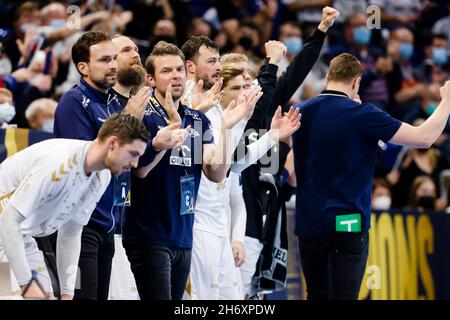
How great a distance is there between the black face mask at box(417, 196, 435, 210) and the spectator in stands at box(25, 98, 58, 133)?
5.75 m

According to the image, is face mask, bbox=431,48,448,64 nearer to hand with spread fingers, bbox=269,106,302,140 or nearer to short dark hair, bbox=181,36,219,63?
short dark hair, bbox=181,36,219,63

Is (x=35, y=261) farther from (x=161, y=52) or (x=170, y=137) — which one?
(x=161, y=52)

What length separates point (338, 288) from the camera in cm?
736

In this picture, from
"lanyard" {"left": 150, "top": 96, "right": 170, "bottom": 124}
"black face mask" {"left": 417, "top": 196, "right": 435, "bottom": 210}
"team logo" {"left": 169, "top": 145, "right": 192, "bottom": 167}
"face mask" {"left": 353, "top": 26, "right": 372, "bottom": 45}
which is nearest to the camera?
"team logo" {"left": 169, "top": 145, "right": 192, "bottom": 167}

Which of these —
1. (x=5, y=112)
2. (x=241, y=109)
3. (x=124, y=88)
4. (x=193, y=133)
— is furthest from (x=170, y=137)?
(x=5, y=112)

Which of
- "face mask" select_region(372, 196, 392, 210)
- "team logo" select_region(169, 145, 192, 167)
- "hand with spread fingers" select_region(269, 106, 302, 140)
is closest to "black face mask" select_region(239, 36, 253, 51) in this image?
"face mask" select_region(372, 196, 392, 210)

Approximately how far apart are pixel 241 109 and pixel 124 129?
4.31ft

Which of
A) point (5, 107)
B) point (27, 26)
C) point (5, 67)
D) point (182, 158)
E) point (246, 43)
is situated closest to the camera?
point (182, 158)

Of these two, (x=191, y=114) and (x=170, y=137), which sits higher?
(x=191, y=114)

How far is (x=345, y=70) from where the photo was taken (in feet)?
25.0

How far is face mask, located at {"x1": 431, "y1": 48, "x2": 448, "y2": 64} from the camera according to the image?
53.8ft

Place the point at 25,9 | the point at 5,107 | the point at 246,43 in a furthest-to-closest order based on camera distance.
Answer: the point at 246,43 < the point at 25,9 < the point at 5,107

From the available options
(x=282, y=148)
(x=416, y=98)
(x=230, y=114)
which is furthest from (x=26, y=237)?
(x=416, y=98)

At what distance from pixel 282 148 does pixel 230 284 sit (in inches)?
61.5
